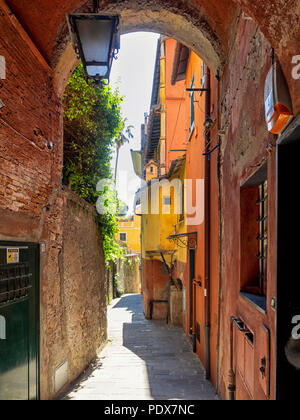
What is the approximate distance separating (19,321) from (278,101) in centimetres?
409

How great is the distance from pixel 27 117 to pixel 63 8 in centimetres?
189

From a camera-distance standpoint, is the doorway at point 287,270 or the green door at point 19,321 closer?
the doorway at point 287,270

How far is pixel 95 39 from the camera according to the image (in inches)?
132

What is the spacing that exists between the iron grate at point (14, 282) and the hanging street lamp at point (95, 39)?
104 inches

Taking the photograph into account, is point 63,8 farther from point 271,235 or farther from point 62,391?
point 62,391

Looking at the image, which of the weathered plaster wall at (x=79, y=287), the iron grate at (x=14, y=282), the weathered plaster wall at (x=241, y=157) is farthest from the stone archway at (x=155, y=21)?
the iron grate at (x=14, y=282)

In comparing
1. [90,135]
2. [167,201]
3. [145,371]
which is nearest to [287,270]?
[145,371]

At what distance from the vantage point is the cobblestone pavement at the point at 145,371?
213 inches

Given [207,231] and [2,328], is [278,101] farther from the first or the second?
[207,231]

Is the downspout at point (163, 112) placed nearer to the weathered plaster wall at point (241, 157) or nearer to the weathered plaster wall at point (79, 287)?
the weathered plaster wall at point (79, 287)

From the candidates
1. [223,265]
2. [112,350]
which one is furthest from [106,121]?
[112,350]

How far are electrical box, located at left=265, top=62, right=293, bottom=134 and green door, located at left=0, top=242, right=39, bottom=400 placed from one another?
3.32 metres

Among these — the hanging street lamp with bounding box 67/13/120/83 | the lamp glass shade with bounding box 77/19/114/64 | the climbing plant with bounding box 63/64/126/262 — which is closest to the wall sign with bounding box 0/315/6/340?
the hanging street lamp with bounding box 67/13/120/83

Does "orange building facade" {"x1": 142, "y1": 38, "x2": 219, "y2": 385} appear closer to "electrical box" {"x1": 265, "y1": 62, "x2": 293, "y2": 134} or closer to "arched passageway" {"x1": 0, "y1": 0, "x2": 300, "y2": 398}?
"arched passageway" {"x1": 0, "y1": 0, "x2": 300, "y2": 398}
